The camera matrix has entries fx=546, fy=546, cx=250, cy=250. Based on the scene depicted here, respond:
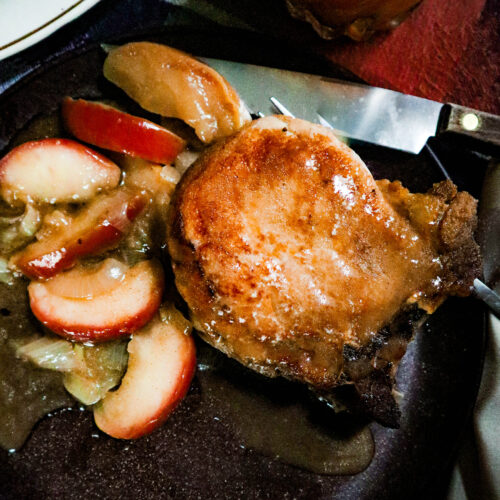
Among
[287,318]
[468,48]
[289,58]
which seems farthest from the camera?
[468,48]

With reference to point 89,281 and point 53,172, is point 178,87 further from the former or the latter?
point 89,281

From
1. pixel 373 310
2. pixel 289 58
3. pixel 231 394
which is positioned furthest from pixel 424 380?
pixel 289 58

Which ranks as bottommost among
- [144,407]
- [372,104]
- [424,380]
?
[424,380]

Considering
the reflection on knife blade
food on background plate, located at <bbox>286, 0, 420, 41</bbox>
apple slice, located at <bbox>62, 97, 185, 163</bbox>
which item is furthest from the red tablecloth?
apple slice, located at <bbox>62, 97, 185, 163</bbox>

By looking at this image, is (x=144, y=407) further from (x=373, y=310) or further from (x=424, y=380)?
(x=424, y=380)

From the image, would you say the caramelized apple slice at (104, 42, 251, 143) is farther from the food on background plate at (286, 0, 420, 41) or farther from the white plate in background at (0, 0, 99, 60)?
the food on background plate at (286, 0, 420, 41)
